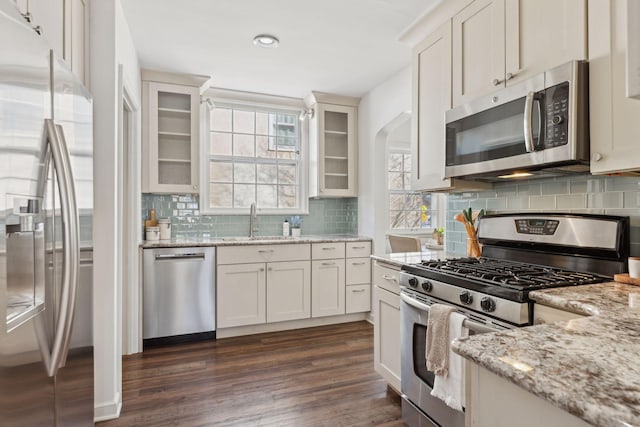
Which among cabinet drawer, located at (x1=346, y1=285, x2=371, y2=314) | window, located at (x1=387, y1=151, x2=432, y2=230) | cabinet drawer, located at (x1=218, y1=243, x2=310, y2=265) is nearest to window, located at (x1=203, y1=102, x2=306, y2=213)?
cabinet drawer, located at (x1=218, y1=243, x2=310, y2=265)

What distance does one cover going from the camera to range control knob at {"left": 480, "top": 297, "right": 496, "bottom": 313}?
4.60 feet

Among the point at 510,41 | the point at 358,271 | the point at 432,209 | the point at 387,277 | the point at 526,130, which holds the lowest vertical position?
the point at 358,271

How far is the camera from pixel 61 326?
1160mm

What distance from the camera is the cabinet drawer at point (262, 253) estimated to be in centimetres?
339

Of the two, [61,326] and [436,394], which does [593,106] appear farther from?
[61,326]

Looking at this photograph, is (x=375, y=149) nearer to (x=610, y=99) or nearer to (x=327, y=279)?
(x=327, y=279)

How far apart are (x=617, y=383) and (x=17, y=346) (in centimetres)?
135

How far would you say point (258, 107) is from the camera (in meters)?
4.23

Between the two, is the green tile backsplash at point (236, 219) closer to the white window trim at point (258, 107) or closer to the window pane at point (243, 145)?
the white window trim at point (258, 107)

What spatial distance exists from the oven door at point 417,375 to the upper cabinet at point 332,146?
7.72 feet

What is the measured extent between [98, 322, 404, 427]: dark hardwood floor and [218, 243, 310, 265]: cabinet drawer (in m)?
0.76

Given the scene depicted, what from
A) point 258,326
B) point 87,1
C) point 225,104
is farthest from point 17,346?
point 225,104

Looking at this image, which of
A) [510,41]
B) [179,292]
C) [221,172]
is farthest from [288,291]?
[510,41]

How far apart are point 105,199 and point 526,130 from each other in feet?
7.41
